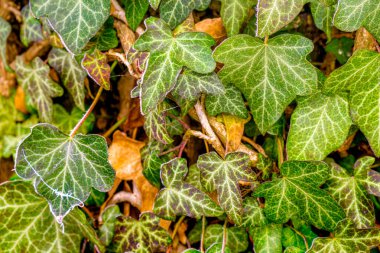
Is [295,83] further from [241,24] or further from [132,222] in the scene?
[132,222]

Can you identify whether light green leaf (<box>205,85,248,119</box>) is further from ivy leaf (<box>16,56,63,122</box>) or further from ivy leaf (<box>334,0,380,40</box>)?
ivy leaf (<box>16,56,63,122</box>)

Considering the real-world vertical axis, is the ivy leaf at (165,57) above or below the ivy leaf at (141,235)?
above

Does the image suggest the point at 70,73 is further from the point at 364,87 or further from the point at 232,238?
the point at 364,87

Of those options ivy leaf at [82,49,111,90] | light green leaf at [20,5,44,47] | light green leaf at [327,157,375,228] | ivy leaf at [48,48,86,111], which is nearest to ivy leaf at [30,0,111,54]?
ivy leaf at [82,49,111,90]

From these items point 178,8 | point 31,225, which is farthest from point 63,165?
point 178,8

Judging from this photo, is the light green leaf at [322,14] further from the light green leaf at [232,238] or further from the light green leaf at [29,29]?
the light green leaf at [29,29]

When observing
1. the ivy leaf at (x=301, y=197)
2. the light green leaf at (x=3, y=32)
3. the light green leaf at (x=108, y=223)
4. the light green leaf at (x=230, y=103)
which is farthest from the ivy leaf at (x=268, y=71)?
the light green leaf at (x=3, y=32)
